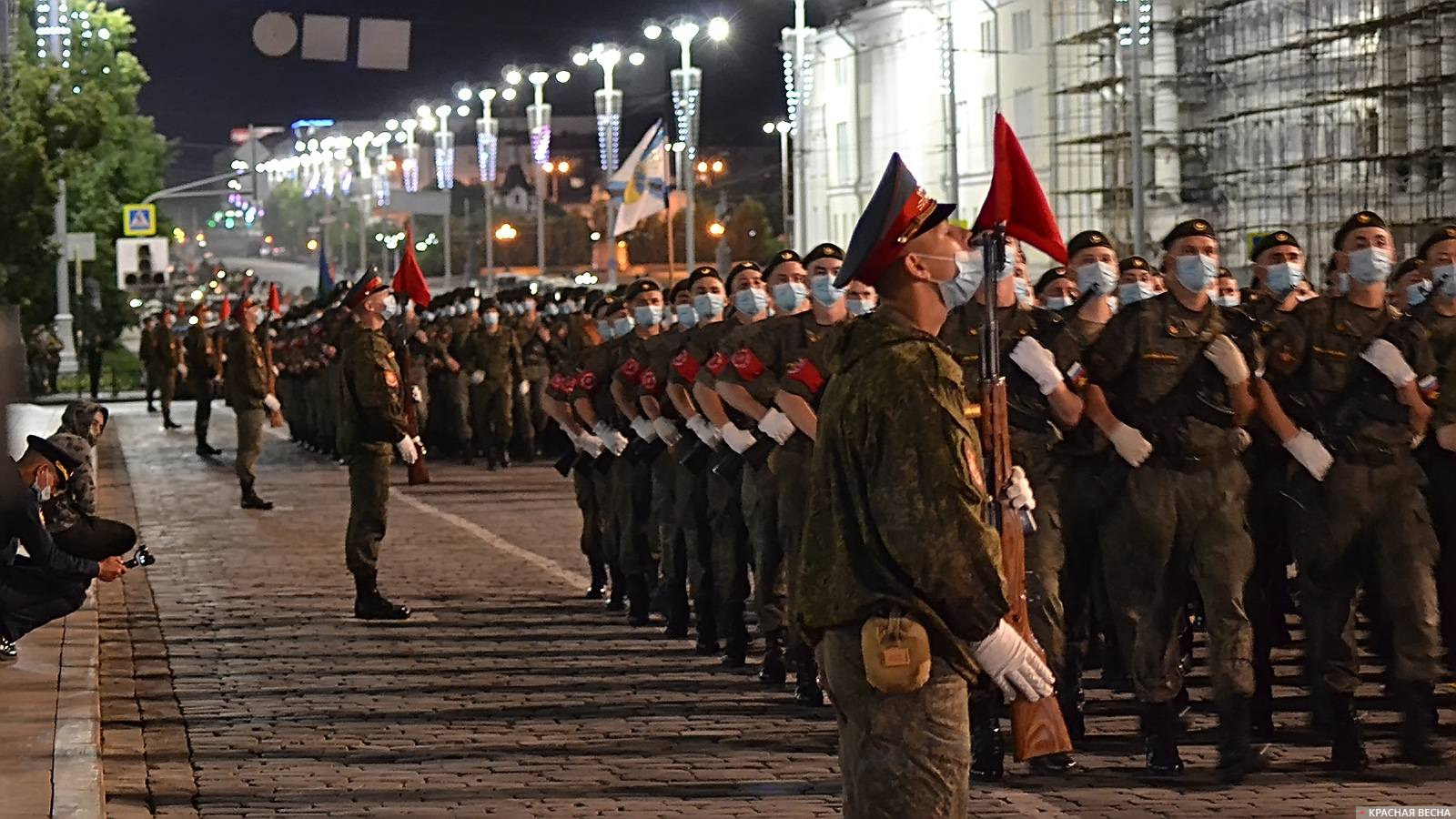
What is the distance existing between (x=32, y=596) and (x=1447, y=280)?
7521 mm

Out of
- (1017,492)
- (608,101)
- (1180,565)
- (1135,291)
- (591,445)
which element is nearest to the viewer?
(1017,492)

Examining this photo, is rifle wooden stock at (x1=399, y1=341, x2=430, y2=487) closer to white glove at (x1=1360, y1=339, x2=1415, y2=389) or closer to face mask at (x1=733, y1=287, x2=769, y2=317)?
face mask at (x1=733, y1=287, x2=769, y2=317)

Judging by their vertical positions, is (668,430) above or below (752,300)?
below

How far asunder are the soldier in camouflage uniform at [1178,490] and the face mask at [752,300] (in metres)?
2.99

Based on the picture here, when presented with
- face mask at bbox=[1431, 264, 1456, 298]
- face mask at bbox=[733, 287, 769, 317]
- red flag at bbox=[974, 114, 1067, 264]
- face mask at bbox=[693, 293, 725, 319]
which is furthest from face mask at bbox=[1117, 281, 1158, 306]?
face mask at bbox=[693, 293, 725, 319]

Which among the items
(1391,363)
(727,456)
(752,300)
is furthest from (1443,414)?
(727,456)

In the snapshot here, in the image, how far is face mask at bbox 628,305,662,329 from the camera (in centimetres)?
1474

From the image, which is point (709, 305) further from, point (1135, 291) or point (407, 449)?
point (1135, 291)

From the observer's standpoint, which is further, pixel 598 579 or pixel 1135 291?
pixel 598 579

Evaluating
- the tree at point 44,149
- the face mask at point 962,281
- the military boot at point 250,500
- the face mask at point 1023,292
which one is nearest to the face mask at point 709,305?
the face mask at point 1023,292

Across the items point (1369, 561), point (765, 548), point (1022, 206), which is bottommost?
point (765, 548)

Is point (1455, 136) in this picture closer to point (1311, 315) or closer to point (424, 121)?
point (1311, 315)

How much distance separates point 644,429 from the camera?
14.2 metres

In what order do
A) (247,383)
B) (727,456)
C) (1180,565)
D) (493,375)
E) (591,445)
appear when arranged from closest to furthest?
(1180,565)
(727,456)
(591,445)
(247,383)
(493,375)
